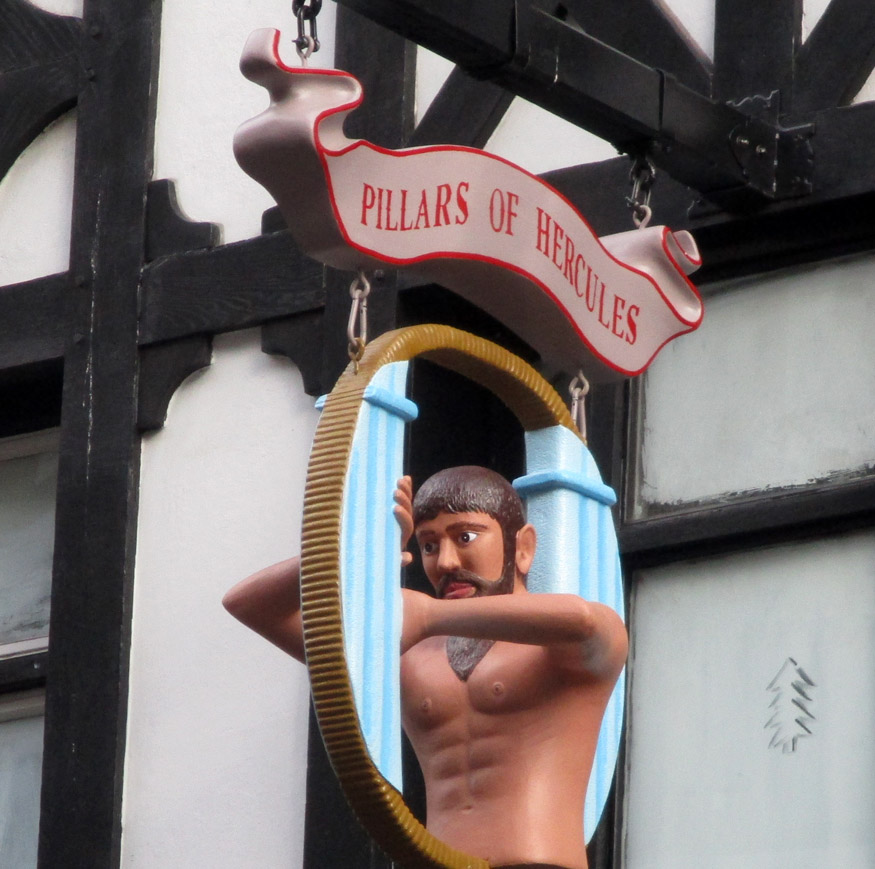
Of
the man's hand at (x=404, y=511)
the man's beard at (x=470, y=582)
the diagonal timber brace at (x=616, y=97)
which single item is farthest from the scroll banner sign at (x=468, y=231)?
the man's beard at (x=470, y=582)

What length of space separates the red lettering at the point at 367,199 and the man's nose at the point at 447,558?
0.60 meters

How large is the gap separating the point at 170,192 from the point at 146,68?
38cm

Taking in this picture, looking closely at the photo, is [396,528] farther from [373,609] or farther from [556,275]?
[556,275]

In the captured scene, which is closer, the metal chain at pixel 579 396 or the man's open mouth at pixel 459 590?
the man's open mouth at pixel 459 590

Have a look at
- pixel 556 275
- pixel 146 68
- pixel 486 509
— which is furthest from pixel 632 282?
pixel 146 68

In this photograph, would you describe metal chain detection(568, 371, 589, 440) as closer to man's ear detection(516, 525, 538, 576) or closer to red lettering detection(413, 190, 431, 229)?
man's ear detection(516, 525, 538, 576)

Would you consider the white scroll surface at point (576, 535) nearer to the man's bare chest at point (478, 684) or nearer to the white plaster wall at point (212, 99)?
the man's bare chest at point (478, 684)

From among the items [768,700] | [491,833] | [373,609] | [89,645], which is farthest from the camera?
[89,645]

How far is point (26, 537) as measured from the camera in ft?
22.1

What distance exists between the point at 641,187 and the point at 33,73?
7.38 feet

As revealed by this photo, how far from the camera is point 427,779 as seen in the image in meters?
4.75

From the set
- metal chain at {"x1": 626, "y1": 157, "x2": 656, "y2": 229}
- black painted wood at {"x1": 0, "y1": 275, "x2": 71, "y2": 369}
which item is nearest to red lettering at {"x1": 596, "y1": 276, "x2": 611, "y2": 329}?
metal chain at {"x1": 626, "y1": 157, "x2": 656, "y2": 229}

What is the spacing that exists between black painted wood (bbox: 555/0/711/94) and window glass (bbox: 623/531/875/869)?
1.12m

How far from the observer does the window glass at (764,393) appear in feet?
18.5
